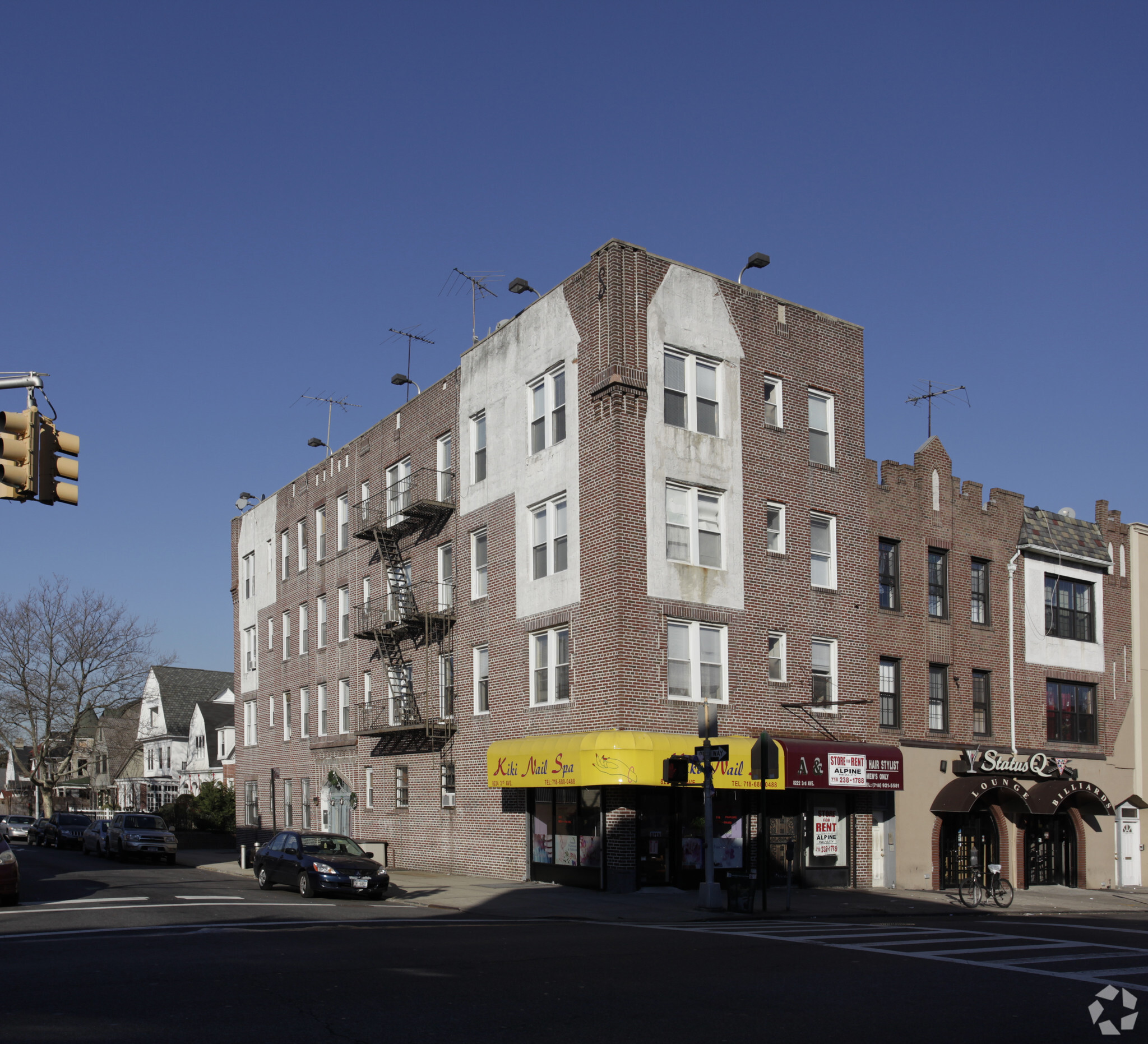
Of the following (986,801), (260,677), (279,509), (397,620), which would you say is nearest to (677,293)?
(397,620)

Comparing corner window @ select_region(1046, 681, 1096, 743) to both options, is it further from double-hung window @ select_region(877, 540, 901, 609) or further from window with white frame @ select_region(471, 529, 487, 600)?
window with white frame @ select_region(471, 529, 487, 600)

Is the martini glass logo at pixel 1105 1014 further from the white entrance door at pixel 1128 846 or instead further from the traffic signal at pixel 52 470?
the white entrance door at pixel 1128 846

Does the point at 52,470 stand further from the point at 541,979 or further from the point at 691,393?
the point at 691,393

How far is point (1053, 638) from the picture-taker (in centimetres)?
3606

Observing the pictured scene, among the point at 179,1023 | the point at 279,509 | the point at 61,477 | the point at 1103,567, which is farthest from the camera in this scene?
the point at 279,509

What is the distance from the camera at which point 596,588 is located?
27219mm

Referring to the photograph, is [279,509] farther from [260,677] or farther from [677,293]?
[677,293]

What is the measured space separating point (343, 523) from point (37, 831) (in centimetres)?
2939

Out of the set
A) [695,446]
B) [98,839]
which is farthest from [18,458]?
[98,839]

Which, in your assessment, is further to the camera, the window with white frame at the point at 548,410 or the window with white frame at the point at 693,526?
the window with white frame at the point at 548,410

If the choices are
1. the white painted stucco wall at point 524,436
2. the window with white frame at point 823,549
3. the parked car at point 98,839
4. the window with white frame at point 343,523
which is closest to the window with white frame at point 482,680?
the white painted stucco wall at point 524,436

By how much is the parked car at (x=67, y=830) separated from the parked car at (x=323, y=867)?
1140 inches

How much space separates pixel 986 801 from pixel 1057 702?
514cm

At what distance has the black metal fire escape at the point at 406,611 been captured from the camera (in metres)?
33.8
